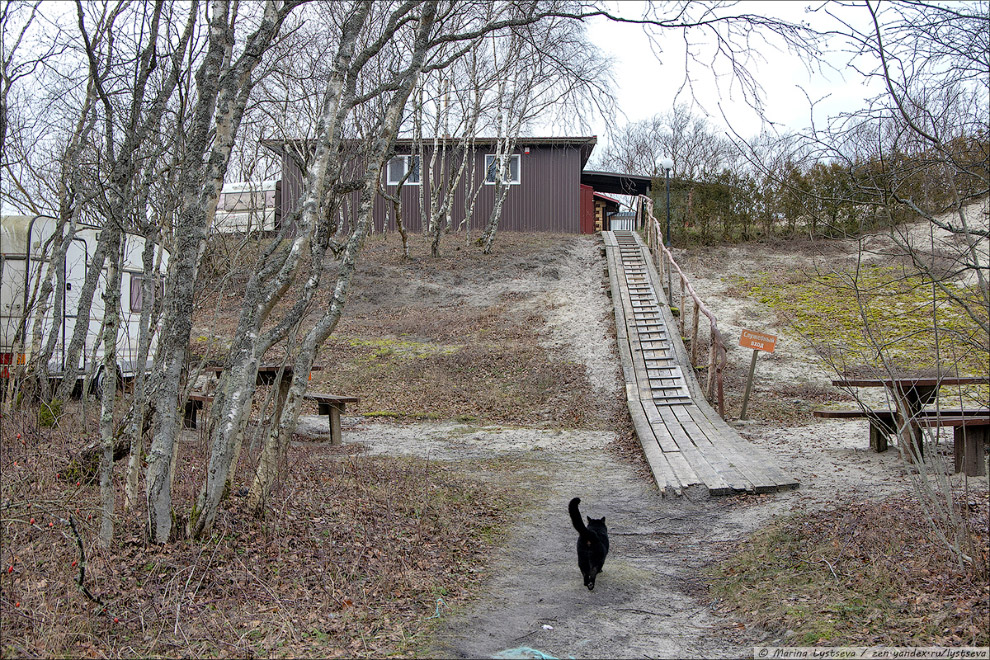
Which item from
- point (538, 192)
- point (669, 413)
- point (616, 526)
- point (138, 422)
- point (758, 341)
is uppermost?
point (538, 192)

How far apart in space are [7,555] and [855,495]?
6.41 meters

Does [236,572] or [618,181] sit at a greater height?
[618,181]

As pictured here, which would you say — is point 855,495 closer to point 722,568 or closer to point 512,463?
point 722,568

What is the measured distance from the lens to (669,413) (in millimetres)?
11039

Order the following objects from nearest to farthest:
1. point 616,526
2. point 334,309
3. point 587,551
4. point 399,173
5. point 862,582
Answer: point 862,582
point 587,551
point 334,309
point 616,526
point 399,173

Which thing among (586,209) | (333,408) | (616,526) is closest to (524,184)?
(586,209)

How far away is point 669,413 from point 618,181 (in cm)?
2326

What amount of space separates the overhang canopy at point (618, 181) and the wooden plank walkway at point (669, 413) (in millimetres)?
11046

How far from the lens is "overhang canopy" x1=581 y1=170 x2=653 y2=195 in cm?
3097

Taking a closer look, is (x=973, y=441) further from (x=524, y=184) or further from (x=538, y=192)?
(x=524, y=184)

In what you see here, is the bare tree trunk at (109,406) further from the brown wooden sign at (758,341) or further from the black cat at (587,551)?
the brown wooden sign at (758,341)

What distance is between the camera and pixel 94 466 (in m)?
5.63

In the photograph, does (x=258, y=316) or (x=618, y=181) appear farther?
(x=618, y=181)

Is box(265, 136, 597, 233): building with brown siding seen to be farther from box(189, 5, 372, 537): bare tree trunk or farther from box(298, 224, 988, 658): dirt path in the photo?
box(189, 5, 372, 537): bare tree trunk
